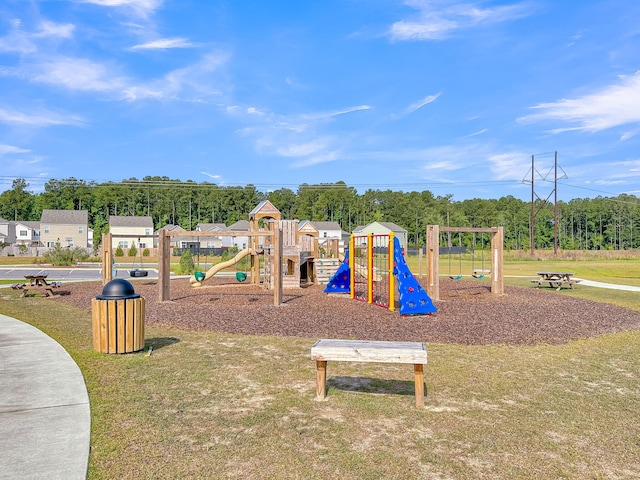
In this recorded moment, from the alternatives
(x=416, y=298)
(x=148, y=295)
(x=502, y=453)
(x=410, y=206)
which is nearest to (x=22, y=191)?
(x=410, y=206)

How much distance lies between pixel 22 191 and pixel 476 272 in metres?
109

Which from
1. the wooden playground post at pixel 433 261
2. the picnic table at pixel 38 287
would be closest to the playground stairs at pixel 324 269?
the wooden playground post at pixel 433 261

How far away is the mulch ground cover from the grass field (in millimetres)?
1717

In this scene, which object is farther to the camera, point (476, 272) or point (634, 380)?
point (476, 272)

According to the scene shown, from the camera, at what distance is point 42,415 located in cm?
531

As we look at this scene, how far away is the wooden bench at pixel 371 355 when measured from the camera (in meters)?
5.82

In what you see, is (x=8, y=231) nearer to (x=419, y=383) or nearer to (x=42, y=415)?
(x=42, y=415)

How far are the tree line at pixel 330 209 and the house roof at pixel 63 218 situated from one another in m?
15.8

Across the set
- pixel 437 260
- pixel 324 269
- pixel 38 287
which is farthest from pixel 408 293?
pixel 38 287

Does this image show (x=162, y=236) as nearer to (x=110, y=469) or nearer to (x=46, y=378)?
(x=46, y=378)

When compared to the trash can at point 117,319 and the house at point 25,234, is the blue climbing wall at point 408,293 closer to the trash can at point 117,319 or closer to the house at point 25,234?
the trash can at point 117,319

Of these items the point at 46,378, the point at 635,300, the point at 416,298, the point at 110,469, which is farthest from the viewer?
the point at 635,300

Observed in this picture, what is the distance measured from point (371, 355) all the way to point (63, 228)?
7894cm

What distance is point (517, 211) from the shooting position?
370 ft
